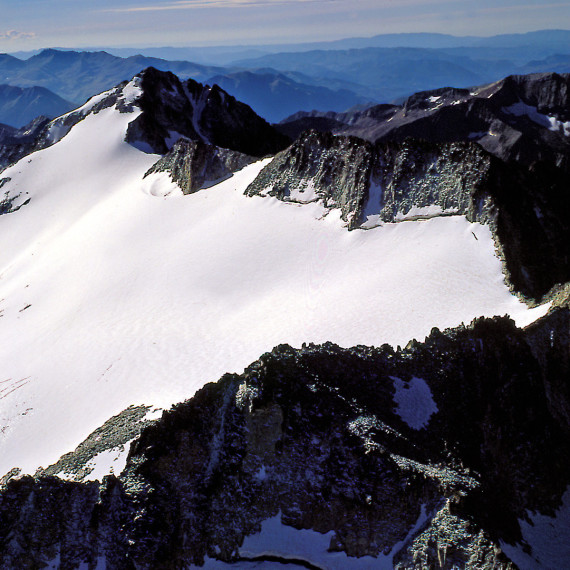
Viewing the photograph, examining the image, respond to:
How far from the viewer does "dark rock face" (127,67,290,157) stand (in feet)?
228

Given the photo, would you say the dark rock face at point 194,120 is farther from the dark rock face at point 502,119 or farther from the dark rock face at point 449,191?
the dark rock face at point 502,119

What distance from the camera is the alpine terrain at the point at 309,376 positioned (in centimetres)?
1817

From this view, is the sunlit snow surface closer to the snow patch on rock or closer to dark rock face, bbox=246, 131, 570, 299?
dark rock face, bbox=246, 131, 570, 299

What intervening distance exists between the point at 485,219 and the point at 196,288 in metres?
18.1

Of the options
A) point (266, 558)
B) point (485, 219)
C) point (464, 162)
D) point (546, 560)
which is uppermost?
point (464, 162)

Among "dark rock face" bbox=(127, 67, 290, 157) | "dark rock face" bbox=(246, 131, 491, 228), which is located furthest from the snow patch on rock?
"dark rock face" bbox=(127, 67, 290, 157)

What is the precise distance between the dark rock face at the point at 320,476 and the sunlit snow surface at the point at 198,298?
2.59 metres

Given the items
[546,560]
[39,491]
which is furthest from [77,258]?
[546,560]

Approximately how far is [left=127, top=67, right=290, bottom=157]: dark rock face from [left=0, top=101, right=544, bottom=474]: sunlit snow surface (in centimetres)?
2256

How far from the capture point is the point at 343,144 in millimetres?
38000

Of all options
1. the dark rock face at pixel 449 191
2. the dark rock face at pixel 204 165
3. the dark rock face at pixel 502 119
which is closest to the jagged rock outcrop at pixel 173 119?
the dark rock face at pixel 204 165

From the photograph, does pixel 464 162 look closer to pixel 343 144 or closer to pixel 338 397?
pixel 343 144

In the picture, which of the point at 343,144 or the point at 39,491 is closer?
the point at 39,491

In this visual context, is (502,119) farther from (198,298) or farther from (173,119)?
(198,298)
